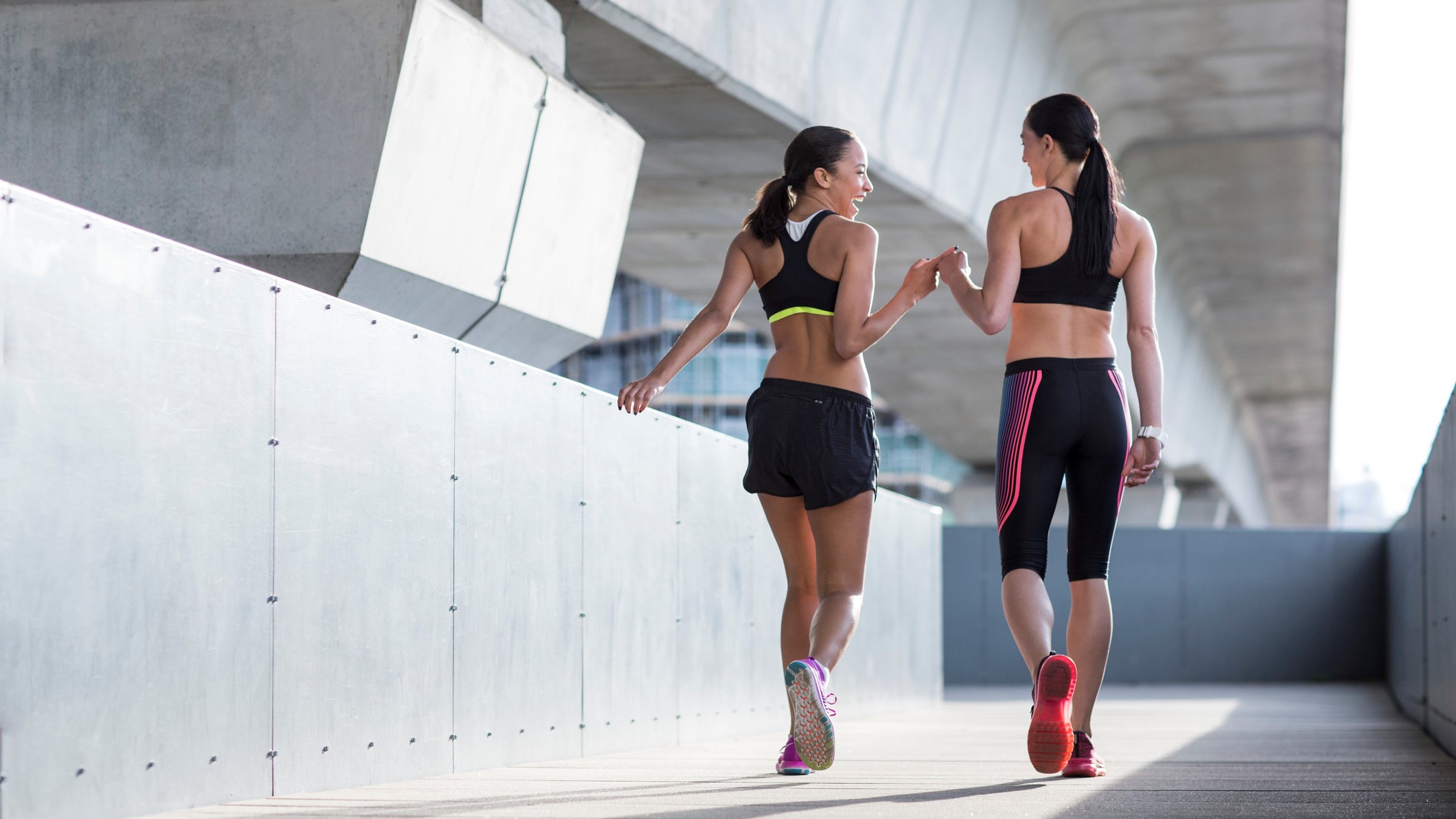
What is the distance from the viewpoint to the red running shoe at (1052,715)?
3975mm

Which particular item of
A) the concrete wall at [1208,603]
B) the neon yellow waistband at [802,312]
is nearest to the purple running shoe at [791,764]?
the neon yellow waistband at [802,312]

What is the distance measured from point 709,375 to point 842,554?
62.6m

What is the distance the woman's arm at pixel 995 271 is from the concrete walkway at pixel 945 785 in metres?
1.29

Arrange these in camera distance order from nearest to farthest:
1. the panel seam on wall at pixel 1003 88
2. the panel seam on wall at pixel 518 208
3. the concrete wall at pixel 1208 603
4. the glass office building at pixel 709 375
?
the panel seam on wall at pixel 518 208, the panel seam on wall at pixel 1003 88, the concrete wall at pixel 1208 603, the glass office building at pixel 709 375

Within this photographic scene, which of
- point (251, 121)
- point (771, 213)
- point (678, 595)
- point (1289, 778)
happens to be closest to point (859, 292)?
point (771, 213)

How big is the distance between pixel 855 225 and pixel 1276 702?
10.7 meters

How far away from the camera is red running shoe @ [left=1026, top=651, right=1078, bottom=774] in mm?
3975

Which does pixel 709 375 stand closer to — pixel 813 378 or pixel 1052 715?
pixel 813 378

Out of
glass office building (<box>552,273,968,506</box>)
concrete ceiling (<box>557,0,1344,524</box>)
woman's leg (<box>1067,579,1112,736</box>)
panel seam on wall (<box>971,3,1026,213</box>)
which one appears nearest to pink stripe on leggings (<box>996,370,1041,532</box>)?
woman's leg (<box>1067,579,1112,736</box>)

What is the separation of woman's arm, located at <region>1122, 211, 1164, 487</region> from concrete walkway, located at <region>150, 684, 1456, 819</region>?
892mm

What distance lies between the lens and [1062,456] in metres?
4.39

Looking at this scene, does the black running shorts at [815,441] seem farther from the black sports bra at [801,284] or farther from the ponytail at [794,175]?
the ponytail at [794,175]

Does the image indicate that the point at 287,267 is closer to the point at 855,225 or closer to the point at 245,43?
the point at 245,43

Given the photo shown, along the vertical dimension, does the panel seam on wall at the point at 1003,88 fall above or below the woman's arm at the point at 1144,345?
above
